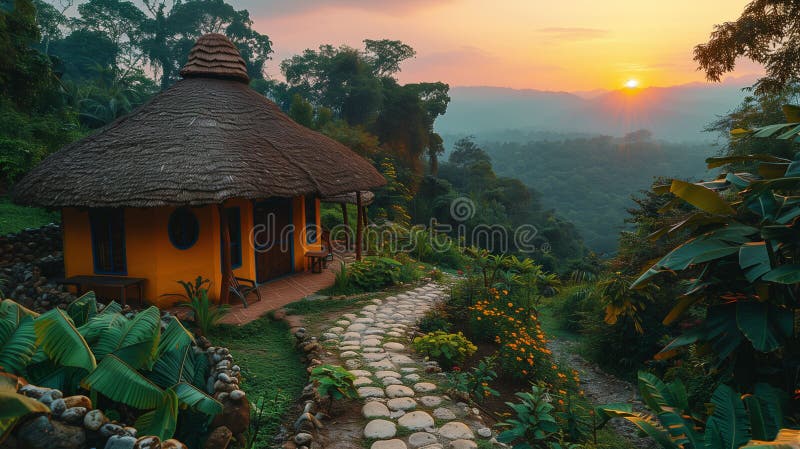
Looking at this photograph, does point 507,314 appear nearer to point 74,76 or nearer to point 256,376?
point 256,376

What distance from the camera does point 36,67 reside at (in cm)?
1452

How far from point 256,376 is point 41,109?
1965 cm

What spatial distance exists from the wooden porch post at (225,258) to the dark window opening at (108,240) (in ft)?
5.75

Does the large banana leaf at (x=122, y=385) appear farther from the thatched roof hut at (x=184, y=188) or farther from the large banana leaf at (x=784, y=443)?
the thatched roof hut at (x=184, y=188)

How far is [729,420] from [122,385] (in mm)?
4004

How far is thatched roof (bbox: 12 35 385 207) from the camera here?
7250 mm

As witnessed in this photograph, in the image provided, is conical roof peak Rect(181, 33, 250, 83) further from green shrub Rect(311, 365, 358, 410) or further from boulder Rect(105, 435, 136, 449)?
boulder Rect(105, 435, 136, 449)

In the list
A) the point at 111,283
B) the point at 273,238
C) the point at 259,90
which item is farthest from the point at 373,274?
the point at 259,90

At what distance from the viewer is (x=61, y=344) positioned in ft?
11.3

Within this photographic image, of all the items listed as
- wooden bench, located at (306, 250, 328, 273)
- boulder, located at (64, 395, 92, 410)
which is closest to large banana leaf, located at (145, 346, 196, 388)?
boulder, located at (64, 395, 92, 410)

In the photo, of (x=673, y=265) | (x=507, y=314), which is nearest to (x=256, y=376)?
(x=507, y=314)

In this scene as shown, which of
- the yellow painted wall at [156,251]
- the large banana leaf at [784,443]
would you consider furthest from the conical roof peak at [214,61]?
the large banana leaf at [784,443]

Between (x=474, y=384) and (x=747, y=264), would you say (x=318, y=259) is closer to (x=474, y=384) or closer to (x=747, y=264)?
(x=474, y=384)

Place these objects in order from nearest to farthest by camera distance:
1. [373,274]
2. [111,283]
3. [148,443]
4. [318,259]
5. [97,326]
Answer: [148,443]
[97,326]
[111,283]
[373,274]
[318,259]
